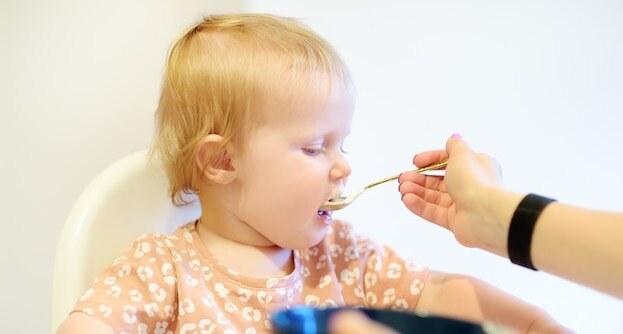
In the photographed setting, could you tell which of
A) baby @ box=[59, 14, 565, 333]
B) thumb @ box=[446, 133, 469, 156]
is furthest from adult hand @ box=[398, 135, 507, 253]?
baby @ box=[59, 14, 565, 333]

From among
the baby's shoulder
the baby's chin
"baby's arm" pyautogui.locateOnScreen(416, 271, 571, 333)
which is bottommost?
"baby's arm" pyautogui.locateOnScreen(416, 271, 571, 333)

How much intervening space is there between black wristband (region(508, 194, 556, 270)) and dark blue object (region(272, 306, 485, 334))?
0.20 metres

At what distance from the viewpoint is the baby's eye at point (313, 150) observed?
2.72 feet

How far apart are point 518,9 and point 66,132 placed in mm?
808

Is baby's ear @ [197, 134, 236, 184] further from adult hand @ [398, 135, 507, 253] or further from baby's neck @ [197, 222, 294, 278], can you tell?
adult hand @ [398, 135, 507, 253]

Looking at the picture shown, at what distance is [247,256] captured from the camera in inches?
34.8

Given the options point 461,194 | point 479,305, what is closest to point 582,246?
point 461,194

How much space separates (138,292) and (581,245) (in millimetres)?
507

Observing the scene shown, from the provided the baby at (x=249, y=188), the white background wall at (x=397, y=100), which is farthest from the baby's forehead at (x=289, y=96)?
the white background wall at (x=397, y=100)

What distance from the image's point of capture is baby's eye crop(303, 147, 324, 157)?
0.83 meters

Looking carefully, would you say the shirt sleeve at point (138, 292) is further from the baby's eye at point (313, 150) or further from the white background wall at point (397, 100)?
the white background wall at point (397, 100)

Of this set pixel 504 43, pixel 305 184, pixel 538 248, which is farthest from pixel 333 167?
pixel 504 43

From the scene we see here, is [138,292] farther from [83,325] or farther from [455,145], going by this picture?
[455,145]

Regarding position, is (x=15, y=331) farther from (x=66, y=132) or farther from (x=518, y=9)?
(x=518, y=9)
